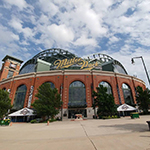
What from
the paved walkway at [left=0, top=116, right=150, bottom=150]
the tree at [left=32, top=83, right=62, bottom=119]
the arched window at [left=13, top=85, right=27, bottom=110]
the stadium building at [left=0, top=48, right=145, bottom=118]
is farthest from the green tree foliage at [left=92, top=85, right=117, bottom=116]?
the arched window at [left=13, top=85, right=27, bottom=110]

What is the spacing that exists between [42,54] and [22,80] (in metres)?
22.5

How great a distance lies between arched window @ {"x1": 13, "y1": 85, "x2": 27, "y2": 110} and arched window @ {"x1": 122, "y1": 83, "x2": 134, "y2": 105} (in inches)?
1404

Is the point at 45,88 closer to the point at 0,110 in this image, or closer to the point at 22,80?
the point at 0,110

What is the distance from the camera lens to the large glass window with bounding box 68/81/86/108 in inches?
1136

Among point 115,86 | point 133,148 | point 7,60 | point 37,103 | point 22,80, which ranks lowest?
point 133,148

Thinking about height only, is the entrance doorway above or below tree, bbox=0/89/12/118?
below

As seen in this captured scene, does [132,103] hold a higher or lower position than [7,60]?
lower

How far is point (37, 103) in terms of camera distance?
22.5 meters

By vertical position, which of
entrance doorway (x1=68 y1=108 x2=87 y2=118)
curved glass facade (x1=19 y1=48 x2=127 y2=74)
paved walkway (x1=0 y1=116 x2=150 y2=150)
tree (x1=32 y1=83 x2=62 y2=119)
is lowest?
paved walkway (x1=0 y1=116 x2=150 y2=150)

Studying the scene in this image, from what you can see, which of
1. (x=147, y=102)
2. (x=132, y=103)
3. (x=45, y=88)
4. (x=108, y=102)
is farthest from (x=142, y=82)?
(x=45, y=88)

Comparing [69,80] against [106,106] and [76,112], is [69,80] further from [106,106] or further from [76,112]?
[106,106]

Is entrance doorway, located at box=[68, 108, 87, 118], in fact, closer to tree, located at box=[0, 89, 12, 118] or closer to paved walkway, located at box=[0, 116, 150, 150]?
tree, located at box=[0, 89, 12, 118]

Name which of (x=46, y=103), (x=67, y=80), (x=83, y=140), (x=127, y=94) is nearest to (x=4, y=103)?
(x=46, y=103)

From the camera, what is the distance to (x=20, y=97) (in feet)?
108
